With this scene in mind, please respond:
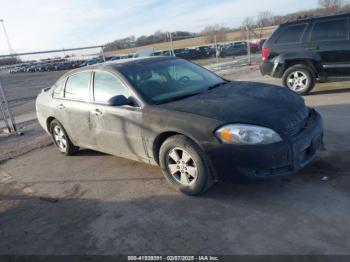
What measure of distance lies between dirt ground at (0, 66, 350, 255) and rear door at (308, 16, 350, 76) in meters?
2.93

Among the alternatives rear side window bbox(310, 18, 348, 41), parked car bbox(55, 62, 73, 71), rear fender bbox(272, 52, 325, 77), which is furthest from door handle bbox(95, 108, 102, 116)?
parked car bbox(55, 62, 73, 71)

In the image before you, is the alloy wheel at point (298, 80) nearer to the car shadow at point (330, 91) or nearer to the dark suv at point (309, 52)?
the dark suv at point (309, 52)

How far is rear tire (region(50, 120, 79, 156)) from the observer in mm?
6145

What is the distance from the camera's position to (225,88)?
4727 millimetres

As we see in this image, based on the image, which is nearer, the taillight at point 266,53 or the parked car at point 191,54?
the taillight at point 266,53

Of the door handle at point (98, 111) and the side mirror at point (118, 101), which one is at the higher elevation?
the side mirror at point (118, 101)

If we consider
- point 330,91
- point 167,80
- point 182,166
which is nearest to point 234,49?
point 330,91

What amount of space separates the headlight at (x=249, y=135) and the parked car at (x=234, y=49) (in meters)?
28.0

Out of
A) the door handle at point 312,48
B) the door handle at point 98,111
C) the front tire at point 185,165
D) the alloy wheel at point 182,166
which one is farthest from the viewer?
the door handle at point 312,48

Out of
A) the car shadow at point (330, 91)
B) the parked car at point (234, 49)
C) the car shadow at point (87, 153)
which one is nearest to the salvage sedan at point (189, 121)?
the car shadow at point (87, 153)

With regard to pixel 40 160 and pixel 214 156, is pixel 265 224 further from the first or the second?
pixel 40 160

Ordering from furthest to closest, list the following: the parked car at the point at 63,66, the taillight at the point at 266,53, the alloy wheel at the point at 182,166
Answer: the parked car at the point at 63,66
the taillight at the point at 266,53
the alloy wheel at the point at 182,166

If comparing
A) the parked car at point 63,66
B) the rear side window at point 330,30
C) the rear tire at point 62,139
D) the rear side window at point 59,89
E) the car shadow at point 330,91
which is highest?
the rear side window at point 330,30

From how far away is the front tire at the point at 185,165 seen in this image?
12.7 ft
